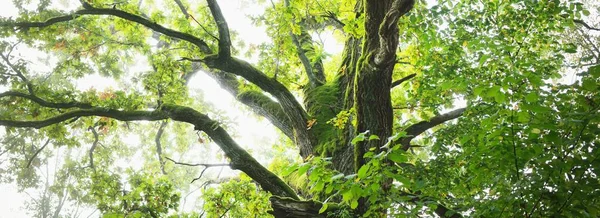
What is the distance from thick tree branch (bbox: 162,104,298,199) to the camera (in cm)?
456

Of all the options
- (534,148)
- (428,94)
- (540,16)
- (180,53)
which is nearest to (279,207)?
(428,94)

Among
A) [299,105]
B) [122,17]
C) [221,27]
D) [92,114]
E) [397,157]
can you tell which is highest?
[122,17]

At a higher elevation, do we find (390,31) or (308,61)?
(308,61)

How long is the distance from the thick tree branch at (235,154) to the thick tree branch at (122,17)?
35.5 inches

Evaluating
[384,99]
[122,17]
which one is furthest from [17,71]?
[384,99]

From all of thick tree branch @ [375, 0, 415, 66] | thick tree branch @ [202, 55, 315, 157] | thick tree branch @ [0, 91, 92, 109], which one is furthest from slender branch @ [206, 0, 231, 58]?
thick tree branch @ [375, 0, 415, 66]

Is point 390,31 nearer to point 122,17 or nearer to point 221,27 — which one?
point 221,27

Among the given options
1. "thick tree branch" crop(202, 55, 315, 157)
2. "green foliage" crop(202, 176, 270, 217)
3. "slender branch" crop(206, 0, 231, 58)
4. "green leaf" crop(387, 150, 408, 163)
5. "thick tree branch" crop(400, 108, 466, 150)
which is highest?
"slender branch" crop(206, 0, 231, 58)

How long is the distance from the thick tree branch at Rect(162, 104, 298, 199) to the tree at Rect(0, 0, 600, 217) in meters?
0.01

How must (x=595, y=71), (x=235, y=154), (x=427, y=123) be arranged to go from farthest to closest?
(x=427, y=123)
(x=235, y=154)
(x=595, y=71)

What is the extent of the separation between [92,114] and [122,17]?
4.35 ft

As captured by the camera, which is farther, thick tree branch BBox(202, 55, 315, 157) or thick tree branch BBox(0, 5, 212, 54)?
thick tree branch BBox(202, 55, 315, 157)

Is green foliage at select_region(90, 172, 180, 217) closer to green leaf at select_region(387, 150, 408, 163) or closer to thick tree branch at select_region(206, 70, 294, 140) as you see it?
thick tree branch at select_region(206, 70, 294, 140)

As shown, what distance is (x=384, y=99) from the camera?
380cm
